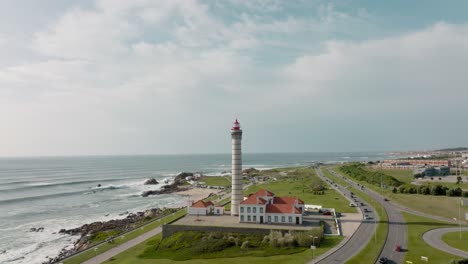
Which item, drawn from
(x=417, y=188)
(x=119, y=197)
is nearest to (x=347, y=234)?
(x=417, y=188)

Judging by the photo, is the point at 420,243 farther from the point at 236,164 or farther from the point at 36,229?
the point at 36,229

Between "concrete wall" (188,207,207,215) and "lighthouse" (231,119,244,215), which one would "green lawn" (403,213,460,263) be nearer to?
"lighthouse" (231,119,244,215)

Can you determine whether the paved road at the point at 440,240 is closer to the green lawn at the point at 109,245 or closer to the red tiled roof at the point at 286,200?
the red tiled roof at the point at 286,200

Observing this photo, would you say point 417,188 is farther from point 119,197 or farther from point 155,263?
point 119,197

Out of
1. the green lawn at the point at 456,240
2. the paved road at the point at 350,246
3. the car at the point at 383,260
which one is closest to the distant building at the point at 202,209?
the paved road at the point at 350,246

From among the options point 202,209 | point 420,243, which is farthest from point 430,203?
point 202,209

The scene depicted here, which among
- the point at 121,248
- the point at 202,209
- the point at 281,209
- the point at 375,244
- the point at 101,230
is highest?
the point at 281,209
